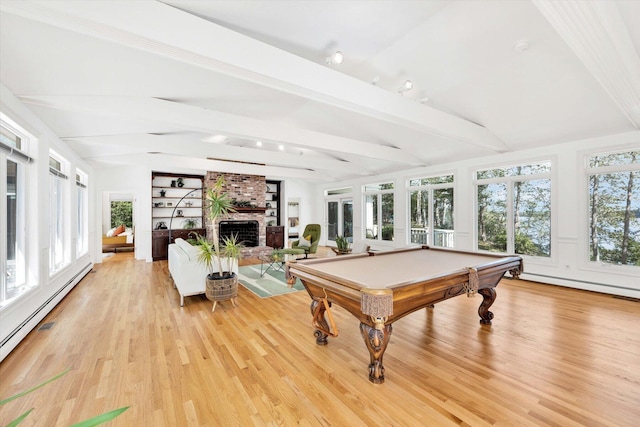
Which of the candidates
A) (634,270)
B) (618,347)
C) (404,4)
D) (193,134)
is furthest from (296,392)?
(193,134)

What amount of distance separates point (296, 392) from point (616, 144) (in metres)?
5.87

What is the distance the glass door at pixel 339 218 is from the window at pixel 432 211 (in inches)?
109

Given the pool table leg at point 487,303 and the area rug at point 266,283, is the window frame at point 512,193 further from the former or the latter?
the area rug at point 266,283

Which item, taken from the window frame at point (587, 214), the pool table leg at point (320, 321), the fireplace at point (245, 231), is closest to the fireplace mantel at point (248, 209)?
the fireplace at point (245, 231)

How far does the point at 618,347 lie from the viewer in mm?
2814

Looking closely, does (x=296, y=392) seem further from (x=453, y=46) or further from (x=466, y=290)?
(x=453, y=46)

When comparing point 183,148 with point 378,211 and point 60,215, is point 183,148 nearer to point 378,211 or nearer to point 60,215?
point 60,215

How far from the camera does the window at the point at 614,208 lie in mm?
4414

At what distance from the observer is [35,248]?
3525mm

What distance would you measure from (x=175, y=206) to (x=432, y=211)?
24.3 feet

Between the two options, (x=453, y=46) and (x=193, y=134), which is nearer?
(x=453, y=46)

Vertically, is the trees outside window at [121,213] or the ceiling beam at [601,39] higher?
the ceiling beam at [601,39]

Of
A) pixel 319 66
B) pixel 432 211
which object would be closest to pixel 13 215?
pixel 319 66

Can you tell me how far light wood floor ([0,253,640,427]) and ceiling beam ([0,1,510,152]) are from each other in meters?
2.63
